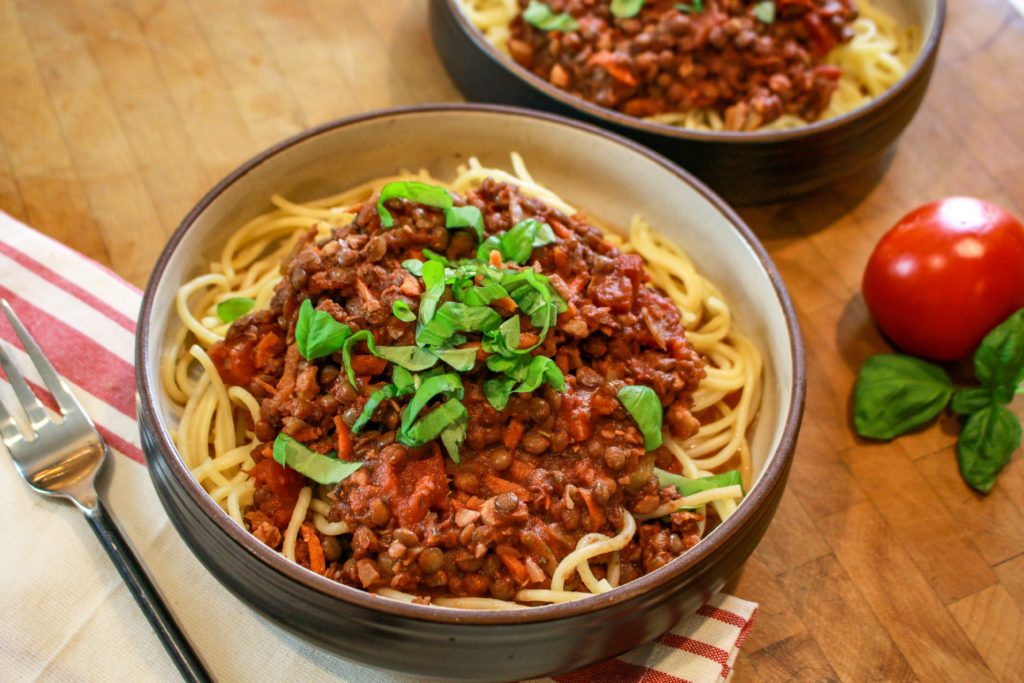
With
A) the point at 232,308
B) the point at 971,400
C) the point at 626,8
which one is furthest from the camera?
the point at 626,8

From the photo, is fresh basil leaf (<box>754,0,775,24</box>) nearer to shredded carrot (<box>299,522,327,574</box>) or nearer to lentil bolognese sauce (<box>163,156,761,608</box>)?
lentil bolognese sauce (<box>163,156,761,608</box>)

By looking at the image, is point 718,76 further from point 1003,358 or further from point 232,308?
point 232,308

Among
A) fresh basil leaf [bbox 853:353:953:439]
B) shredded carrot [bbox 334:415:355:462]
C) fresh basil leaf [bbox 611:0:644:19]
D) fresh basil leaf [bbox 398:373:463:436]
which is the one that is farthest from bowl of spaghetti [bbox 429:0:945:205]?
shredded carrot [bbox 334:415:355:462]

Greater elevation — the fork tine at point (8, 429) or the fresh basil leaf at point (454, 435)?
the fresh basil leaf at point (454, 435)

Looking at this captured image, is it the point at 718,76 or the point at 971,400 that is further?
the point at 718,76

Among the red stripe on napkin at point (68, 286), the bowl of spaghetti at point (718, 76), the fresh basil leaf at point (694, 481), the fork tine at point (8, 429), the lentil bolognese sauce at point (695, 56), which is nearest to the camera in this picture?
the fresh basil leaf at point (694, 481)

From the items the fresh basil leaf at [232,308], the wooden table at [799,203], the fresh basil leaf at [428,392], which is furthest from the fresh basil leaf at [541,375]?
the fresh basil leaf at [232,308]

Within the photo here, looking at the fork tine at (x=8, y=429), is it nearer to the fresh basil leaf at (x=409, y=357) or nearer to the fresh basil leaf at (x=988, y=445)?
the fresh basil leaf at (x=409, y=357)

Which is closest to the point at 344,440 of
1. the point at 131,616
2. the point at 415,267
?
the point at 415,267
